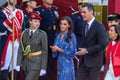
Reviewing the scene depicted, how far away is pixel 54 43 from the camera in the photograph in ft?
30.8

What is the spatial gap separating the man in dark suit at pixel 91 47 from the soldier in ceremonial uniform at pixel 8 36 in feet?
5.77

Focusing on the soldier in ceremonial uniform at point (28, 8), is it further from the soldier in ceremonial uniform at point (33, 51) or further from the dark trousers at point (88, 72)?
the dark trousers at point (88, 72)

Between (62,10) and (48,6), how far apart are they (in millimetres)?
899

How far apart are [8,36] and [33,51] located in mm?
781

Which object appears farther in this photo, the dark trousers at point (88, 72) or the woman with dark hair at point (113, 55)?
the dark trousers at point (88, 72)

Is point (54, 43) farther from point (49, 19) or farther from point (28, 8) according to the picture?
point (28, 8)

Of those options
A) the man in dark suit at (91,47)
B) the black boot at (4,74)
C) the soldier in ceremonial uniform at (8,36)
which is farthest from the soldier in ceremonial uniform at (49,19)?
the man in dark suit at (91,47)

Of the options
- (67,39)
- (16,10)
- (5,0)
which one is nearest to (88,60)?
(67,39)

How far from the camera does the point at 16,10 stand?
31.5 ft

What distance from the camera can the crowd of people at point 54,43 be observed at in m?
8.12

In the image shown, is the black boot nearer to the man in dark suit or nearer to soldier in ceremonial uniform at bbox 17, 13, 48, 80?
soldier in ceremonial uniform at bbox 17, 13, 48, 80

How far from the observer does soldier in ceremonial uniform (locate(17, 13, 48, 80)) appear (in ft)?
29.6

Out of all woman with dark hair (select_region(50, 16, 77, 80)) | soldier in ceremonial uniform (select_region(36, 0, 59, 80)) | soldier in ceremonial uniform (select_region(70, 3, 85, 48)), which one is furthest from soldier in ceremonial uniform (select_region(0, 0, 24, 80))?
soldier in ceremonial uniform (select_region(70, 3, 85, 48))

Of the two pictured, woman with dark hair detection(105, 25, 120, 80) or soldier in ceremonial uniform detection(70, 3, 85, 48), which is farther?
soldier in ceremonial uniform detection(70, 3, 85, 48)
